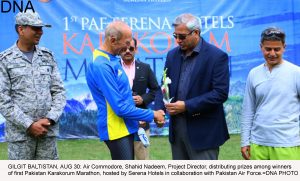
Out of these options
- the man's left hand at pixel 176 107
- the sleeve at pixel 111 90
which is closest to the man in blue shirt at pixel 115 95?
the sleeve at pixel 111 90

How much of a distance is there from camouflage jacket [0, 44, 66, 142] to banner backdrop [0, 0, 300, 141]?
479 centimetres

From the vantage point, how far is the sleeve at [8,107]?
4.15 meters

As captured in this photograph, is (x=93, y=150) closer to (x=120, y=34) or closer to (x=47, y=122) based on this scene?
(x=47, y=122)

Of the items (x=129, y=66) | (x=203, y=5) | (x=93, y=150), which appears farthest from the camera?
(x=203, y=5)

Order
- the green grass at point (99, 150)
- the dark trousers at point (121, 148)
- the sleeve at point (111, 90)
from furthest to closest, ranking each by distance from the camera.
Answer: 1. the green grass at point (99, 150)
2. the dark trousers at point (121, 148)
3. the sleeve at point (111, 90)

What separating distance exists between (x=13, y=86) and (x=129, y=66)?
169 cm

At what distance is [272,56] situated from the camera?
379 centimetres

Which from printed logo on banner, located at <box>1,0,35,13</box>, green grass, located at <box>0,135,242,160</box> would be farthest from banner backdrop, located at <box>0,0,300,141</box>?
green grass, located at <box>0,135,242,160</box>

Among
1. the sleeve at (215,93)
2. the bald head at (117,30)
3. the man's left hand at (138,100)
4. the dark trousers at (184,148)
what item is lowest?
the dark trousers at (184,148)

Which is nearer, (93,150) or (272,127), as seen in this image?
(272,127)

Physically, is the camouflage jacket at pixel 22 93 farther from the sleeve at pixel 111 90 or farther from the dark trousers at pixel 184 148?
the dark trousers at pixel 184 148

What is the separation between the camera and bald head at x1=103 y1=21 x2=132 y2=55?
3.76 m

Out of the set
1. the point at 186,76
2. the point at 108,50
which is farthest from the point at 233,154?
the point at 108,50

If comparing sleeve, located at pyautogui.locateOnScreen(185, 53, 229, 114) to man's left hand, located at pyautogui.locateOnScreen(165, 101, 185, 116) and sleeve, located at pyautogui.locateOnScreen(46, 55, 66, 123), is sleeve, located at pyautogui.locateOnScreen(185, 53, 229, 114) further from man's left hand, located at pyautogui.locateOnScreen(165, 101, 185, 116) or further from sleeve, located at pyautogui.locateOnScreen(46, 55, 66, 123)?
sleeve, located at pyautogui.locateOnScreen(46, 55, 66, 123)
